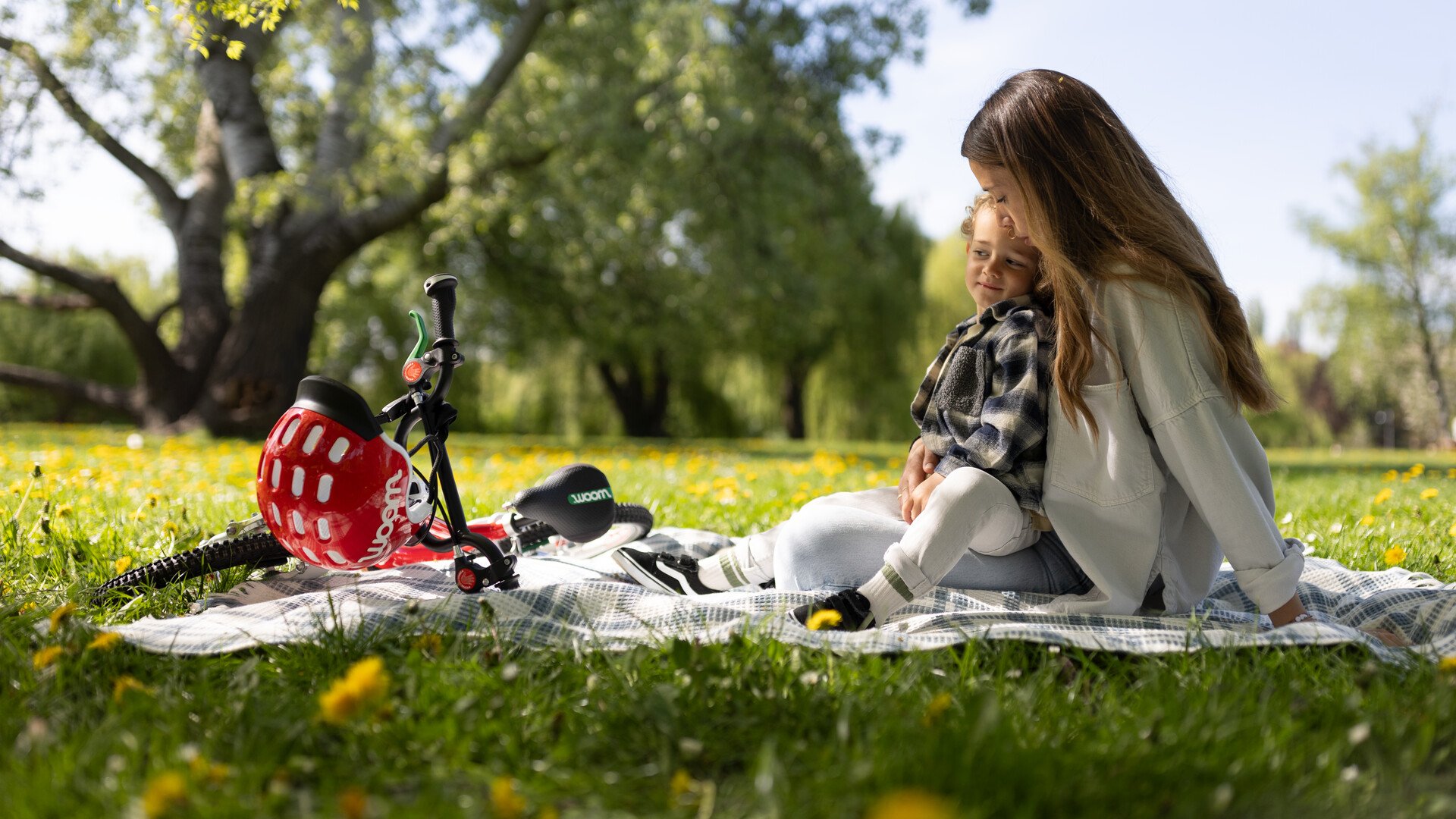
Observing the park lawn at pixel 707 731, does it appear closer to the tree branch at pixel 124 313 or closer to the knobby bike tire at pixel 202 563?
the knobby bike tire at pixel 202 563

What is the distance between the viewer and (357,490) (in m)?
2.07

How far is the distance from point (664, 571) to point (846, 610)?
29.8 inches

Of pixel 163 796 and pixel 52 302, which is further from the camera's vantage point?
pixel 52 302

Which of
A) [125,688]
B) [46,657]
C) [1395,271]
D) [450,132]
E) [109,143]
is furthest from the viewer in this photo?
[1395,271]

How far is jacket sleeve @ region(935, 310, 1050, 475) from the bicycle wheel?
178 centimetres

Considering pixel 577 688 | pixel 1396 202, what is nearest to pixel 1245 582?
pixel 577 688

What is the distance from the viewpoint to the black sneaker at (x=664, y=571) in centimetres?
262

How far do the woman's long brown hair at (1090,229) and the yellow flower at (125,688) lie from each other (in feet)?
6.21

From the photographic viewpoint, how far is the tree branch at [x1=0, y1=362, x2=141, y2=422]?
11.5 m

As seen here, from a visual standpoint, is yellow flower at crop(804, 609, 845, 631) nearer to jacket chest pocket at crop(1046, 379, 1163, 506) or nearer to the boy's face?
jacket chest pocket at crop(1046, 379, 1163, 506)

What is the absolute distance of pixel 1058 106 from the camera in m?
2.20

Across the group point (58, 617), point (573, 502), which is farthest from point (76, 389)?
point (58, 617)

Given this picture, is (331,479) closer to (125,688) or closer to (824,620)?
(125,688)

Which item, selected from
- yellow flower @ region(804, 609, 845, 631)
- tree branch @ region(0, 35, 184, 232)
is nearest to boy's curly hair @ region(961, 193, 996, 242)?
yellow flower @ region(804, 609, 845, 631)
